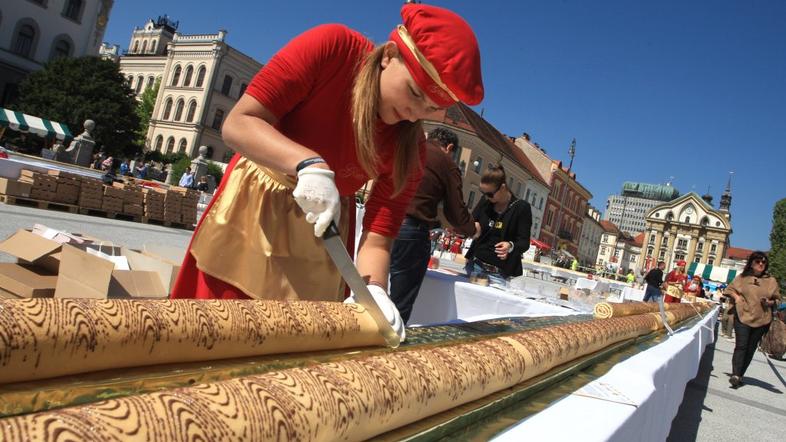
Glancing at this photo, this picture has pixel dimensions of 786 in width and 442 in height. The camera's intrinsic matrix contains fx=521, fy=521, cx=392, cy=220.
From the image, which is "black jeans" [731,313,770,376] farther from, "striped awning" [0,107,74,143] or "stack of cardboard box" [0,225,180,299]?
"striped awning" [0,107,74,143]

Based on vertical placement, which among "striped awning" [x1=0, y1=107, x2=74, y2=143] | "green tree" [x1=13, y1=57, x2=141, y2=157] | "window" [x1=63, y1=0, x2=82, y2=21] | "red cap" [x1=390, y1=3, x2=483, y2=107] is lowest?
"red cap" [x1=390, y1=3, x2=483, y2=107]

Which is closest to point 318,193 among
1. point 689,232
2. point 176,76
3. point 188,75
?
point 188,75

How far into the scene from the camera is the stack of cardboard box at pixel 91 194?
872 cm

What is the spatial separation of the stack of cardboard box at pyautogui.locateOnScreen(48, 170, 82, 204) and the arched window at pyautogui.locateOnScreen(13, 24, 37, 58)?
30.1 m

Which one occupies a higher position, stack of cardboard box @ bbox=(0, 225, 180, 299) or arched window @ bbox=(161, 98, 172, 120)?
arched window @ bbox=(161, 98, 172, 120)

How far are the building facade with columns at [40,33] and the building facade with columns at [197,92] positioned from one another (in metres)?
10.4

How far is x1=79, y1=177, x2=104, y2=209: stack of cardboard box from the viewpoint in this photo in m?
8.72

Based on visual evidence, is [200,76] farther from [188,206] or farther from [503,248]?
[503,248]

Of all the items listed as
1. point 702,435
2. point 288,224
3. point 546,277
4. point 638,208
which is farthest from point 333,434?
point 638,208

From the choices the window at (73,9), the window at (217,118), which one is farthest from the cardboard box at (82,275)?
the window at (217,118)

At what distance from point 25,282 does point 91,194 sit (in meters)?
7.09

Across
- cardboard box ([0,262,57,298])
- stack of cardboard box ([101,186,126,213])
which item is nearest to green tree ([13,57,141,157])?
stack of cardboard box ([101,186,126,213])

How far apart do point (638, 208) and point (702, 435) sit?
7193 inches

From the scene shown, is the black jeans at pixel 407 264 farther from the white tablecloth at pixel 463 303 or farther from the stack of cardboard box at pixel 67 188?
the stack of cardboard box at pixel 67 188
